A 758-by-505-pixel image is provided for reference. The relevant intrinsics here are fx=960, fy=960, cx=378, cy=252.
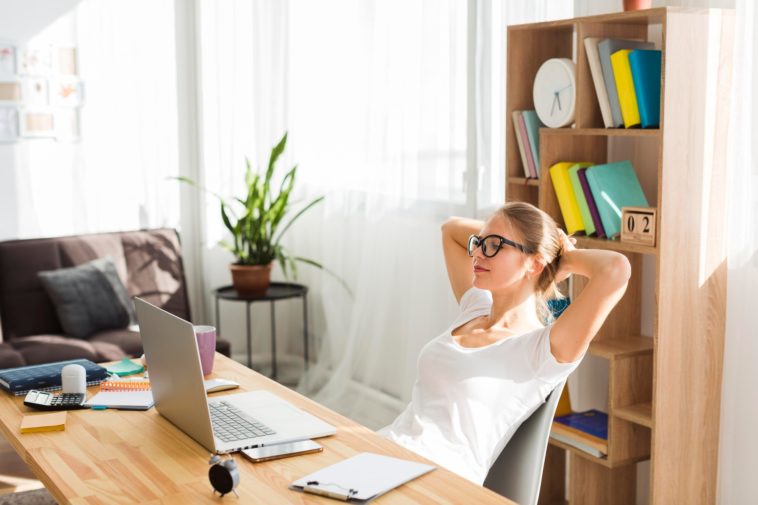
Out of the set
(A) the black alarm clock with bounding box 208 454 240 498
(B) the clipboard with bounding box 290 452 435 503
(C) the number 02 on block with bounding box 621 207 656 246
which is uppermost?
(C) the number 02 on block with bounding box 621 207 656 246

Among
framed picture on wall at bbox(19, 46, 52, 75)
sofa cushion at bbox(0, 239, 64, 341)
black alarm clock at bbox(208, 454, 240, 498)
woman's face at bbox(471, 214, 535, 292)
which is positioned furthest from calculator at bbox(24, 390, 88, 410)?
framed picture on wall at bbox(19, 46, 52, 75)

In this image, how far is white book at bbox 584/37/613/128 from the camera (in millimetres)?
2729

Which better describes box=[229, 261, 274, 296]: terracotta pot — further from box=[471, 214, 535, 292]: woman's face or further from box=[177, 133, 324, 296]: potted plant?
box=[471, 214, 535, 292]: woman's face

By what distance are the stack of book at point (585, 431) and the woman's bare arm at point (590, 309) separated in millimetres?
941

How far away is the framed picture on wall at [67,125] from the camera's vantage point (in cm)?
471

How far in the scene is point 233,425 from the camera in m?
1.97

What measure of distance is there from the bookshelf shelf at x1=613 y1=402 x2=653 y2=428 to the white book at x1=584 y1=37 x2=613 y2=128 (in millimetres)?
819

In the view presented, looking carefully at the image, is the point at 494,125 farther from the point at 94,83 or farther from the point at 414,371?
the point at 94,83

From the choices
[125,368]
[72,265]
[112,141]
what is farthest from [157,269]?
[125,368]

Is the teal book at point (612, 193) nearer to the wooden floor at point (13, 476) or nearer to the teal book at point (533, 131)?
the teal book at point (533, 131)

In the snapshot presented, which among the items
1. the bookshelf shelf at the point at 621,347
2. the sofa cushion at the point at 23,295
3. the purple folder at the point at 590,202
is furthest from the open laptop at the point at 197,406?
the sofa cushion at the point at 23,295

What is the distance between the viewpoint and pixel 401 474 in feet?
5.54

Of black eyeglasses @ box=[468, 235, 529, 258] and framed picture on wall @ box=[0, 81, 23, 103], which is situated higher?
framed picture on wall @ box=[0, 81, 23, 103]

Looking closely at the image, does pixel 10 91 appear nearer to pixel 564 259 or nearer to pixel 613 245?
pixel 613 245
